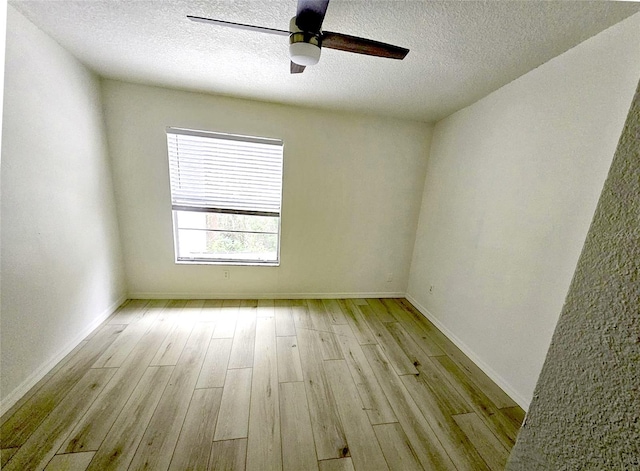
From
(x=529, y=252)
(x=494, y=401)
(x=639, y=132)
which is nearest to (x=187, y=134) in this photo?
(x=639, y=132)

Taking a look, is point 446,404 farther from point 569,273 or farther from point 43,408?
point 43,408

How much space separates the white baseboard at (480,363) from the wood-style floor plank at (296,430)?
1209mm

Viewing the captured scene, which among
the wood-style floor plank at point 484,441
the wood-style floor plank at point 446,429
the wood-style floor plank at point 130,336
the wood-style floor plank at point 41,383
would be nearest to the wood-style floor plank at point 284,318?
the wood-style floor plank at point 446,429

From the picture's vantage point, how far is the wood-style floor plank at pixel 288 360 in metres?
1.79

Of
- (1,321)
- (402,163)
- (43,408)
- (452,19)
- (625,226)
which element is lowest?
(43,408)

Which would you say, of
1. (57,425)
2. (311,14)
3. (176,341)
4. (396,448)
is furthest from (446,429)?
(311,14)

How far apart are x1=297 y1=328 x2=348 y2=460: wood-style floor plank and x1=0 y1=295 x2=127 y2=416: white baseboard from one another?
1776 mm

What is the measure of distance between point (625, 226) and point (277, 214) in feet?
8.73

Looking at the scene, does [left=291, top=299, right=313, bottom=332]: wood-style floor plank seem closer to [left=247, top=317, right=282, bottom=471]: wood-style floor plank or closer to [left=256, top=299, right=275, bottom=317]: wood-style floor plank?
[left=256, top=299, right=275, bottom=317]: wood-style floor plank

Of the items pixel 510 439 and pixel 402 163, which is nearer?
pixel 510 439

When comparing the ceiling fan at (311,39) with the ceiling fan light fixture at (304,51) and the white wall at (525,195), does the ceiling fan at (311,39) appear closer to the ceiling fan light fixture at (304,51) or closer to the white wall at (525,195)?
the ceiling fan light fixture at (304,51)

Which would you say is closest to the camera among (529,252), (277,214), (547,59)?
(547,59)

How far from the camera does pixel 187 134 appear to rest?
244 centimetres

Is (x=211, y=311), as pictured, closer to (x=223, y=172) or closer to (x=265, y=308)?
(x=265, y=308)
